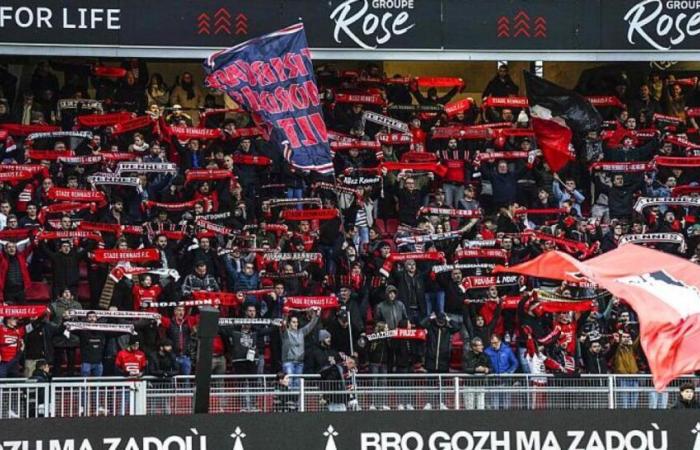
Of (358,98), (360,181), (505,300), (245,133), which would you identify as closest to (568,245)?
(505,300)

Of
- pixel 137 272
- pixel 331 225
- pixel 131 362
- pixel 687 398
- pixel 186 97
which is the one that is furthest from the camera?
pixel 186 97

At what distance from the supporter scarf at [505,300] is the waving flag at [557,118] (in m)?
3.94

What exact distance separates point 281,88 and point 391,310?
3.24 meters

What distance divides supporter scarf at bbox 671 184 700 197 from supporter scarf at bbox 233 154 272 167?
5.86 meters

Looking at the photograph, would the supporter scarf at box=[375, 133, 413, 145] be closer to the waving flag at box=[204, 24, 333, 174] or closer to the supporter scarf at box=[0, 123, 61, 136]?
the waving flag at box=[204, 24, 333, 174]

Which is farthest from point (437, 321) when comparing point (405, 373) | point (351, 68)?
point (351, 68)

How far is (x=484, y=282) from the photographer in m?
27.2

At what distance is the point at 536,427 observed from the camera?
74.9 ft

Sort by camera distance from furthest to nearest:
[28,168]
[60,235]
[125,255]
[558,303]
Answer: [28,168] < [60,235] < [125,255] < [558,303]

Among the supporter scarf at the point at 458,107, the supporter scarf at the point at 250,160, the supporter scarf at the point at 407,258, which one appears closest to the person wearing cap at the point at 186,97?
the supporter scarf at the point at 250,160

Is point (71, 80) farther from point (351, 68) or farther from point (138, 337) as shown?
point (138, 337)

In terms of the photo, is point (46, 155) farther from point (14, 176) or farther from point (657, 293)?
point (657, 293)

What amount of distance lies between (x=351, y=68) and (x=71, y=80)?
455 centimetres

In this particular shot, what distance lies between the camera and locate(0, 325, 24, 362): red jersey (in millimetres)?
24750
